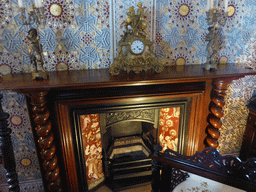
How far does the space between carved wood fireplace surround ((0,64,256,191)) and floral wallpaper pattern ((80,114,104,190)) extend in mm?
130

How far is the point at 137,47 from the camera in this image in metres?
1.48

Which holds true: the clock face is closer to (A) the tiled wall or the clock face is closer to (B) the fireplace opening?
(A) the tiled wall

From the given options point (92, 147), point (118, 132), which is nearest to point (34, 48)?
point (92, 147)

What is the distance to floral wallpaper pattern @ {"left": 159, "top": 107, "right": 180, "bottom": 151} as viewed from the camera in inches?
72.4

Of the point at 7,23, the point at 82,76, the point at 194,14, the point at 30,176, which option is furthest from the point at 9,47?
the point at 194,14

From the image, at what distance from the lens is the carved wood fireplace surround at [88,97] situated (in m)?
1.33

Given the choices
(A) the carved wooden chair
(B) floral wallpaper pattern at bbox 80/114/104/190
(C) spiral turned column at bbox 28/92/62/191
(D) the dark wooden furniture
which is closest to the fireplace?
(B) floral wallpaper pattern at bbox 80/114/104/190

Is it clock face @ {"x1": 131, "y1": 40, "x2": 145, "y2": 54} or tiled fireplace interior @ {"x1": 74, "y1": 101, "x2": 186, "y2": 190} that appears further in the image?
tiled fireplace interior @ {"x1": 74, "y1": 101, "x2": 186, "y2": 190}

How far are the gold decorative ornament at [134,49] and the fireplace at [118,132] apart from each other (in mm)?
259

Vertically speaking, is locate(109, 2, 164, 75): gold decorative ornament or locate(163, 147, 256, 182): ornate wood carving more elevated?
locate(109, 2, 164, 75): gold decorative ornament

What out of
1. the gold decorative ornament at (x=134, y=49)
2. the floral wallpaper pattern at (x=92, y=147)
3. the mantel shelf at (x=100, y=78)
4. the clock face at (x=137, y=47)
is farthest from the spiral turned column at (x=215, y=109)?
the floral wallpaper pattern at (x=92, y=147)

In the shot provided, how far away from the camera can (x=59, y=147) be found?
5.24 ft

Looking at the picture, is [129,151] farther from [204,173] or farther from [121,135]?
[204,173]

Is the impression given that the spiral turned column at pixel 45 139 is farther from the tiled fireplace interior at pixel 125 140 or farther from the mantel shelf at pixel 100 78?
the tiled fireplace interior at pixel 125 140
